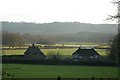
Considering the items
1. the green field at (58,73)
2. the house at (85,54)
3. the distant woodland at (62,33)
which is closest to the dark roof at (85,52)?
the house at (85,54)

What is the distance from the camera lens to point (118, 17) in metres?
22.0

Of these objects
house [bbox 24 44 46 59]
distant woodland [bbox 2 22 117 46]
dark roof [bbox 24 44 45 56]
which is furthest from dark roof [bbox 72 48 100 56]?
house [bbox 24 44 46 59]

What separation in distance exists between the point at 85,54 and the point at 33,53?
1223cm

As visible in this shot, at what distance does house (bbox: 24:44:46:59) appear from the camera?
80.9 m

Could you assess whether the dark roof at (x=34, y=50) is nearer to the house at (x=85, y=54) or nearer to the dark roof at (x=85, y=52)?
the house at (x=85, y=54)

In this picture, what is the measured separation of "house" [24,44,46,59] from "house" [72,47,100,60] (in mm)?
7748

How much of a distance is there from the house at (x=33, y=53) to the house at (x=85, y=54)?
7.75m

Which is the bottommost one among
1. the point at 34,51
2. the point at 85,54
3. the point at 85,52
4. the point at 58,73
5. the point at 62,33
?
the point at 58,73

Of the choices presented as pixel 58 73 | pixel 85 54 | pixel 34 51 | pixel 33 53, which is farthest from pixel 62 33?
pixel 58 73

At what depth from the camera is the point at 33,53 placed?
85375 mm

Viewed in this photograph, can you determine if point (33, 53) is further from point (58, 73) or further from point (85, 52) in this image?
point (58, 73)

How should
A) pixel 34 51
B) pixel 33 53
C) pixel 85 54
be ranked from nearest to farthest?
pixel 85 54 < pixel 33 53 < pixel 34 51

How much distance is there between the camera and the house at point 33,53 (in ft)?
265

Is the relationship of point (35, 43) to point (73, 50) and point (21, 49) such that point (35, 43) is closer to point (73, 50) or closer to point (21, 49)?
point (21, 49)
